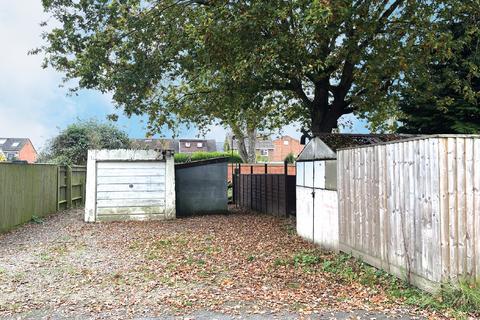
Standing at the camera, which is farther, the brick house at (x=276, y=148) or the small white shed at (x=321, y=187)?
the brick house at (x=276, y=148)

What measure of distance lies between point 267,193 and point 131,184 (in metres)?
4.44

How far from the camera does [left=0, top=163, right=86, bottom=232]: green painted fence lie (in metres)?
10.5

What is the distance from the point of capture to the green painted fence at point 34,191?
34.6 feet

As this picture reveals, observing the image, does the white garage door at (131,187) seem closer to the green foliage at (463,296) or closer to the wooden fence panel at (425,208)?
the wooden fence panel at (425,208)

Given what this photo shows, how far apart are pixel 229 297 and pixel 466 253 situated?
8.96 feet

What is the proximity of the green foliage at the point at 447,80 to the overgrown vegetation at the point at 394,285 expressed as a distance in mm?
4832

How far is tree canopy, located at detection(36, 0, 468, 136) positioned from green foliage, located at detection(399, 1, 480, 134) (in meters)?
0.34

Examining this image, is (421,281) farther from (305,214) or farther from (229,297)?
(305,214)

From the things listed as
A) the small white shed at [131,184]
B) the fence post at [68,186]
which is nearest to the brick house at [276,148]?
the fence post at [68,186]

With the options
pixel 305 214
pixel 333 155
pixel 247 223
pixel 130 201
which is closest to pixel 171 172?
pixel 130 201

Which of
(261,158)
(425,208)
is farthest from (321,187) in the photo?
(261,158)

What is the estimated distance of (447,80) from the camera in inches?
423

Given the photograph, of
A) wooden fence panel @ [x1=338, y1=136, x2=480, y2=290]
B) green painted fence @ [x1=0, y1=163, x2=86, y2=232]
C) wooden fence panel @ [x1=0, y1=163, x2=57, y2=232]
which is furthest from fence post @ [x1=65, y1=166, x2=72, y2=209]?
wooden fence panel @ [x1=338, y1=136, x2=480, y2=290]

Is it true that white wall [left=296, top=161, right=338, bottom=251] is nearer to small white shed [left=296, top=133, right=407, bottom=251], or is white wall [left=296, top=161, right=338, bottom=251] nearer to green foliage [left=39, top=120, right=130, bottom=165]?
small white shed [left=296, top=133, right=407, bottom=251]
